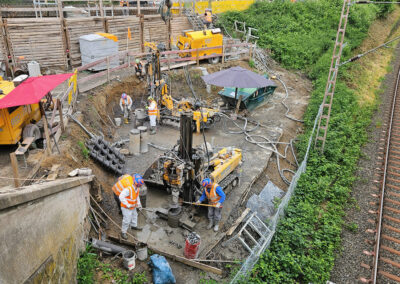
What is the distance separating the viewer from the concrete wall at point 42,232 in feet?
14.3

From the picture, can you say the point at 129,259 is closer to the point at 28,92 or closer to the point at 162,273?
the point at 162,273

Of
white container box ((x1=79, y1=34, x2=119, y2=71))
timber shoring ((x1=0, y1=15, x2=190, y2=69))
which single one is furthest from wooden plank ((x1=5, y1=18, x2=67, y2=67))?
white container box ((x1=79, y1=34, x2=119, y2=71))

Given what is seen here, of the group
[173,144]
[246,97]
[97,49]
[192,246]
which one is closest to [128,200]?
[192,246]

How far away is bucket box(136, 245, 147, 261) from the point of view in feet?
25.1

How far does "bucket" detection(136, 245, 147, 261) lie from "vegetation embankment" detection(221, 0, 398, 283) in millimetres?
2604

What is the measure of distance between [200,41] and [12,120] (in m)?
13.8

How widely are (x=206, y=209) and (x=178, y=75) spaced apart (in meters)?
11.1

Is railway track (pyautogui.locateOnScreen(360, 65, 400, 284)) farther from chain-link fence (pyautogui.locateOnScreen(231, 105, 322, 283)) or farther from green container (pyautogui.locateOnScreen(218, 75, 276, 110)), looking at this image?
green container (pyautogui.locateOnScreen(218, 75, 276, 110))

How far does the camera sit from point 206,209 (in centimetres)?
941

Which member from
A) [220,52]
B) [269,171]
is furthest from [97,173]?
[220,52]

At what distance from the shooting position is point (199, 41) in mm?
19859

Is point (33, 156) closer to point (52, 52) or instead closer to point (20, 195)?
point (20, 195)

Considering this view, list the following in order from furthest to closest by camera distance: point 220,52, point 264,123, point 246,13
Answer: point 246,13 < point 220,52 < point 264,123

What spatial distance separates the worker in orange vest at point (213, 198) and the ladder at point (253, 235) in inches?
27.2
